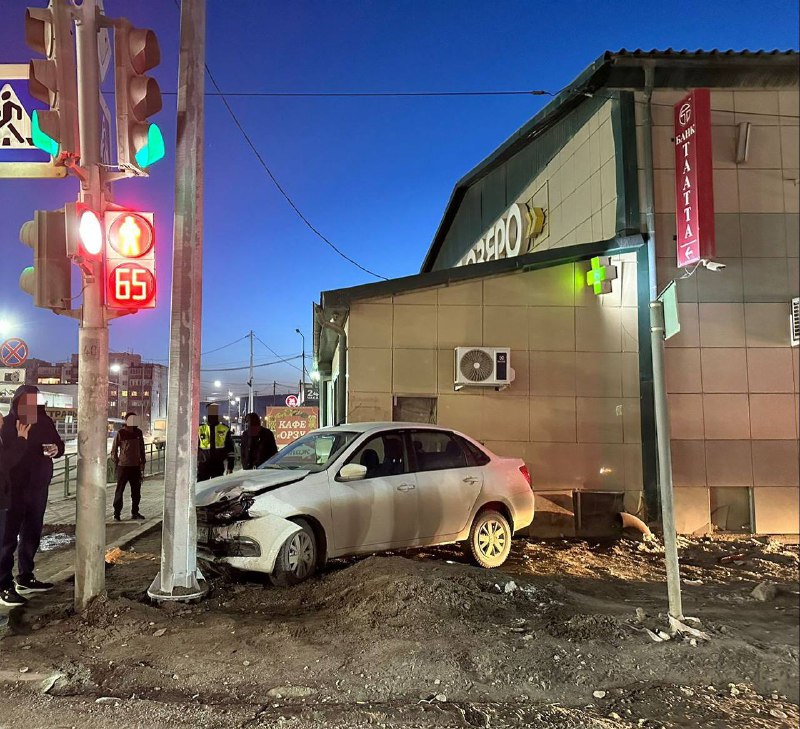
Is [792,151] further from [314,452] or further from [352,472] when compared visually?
[314,452]

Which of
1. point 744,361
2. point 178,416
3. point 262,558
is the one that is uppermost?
point 744,361

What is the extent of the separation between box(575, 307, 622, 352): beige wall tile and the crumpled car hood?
525 cm

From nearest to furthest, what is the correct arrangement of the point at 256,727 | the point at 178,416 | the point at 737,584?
1. the point at 256,727
2. the point at 178,416
3. the point at 737,584

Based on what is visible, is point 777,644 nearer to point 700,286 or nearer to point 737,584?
point 737,584

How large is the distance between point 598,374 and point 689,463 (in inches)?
71.0

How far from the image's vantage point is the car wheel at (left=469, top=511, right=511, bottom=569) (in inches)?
274

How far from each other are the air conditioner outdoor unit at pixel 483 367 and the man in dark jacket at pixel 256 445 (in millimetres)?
3389

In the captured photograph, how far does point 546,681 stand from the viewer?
3.79 meters

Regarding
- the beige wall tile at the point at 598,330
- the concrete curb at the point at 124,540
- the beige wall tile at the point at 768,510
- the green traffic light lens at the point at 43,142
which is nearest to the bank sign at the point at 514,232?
the beige wall tile at the point at 598,330

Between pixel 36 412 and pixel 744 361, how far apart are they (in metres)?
9.01

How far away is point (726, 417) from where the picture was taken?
29.8 ft

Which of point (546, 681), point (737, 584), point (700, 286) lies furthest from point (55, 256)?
point (700, 286)

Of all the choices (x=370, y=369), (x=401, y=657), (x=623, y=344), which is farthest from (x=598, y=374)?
(x=401, y=657)

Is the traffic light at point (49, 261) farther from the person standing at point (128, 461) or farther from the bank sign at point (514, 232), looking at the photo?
the bank sign at point (514, 232)
